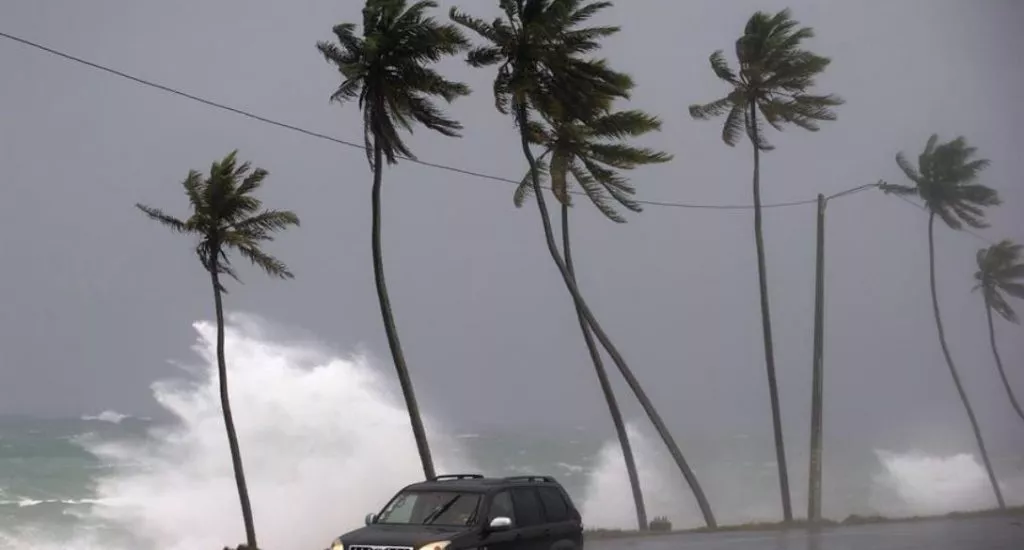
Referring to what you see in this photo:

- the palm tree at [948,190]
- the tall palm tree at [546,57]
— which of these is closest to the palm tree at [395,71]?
the tall palm tree at [546,57]

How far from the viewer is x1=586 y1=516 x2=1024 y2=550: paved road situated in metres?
21.9

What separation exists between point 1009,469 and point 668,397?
1115cm

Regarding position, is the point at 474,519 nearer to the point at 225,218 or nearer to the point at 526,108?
the point at 225,218

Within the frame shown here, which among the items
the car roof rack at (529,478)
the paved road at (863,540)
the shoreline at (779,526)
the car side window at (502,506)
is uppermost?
the shoreline at (779,526)

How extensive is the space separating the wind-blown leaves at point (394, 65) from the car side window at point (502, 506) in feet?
43.8

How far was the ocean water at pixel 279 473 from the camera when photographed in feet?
114

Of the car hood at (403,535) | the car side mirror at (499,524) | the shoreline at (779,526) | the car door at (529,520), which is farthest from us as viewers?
the shoreline at (779,526)

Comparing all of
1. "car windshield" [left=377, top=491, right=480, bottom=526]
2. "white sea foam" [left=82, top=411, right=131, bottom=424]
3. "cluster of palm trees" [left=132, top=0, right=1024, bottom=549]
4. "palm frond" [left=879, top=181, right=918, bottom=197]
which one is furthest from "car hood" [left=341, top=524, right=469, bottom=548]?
"palm frond" [left=879, top=181, right=918, bottom=197]

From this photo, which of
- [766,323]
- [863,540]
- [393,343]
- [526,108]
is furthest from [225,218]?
[766,323]

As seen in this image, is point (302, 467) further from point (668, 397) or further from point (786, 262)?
point (786, 262)

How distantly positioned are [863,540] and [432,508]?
14301 millimetres

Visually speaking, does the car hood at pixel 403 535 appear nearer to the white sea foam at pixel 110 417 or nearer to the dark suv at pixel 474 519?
the dark suv at pixel 474 519

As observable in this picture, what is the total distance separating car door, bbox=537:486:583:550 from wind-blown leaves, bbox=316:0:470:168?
12.7 meters

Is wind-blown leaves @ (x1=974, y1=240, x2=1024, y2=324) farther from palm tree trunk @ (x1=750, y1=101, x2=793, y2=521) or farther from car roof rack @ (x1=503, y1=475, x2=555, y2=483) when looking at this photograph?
car roof rack @ (x1=503, y1=475, x2=555, y2=483)
